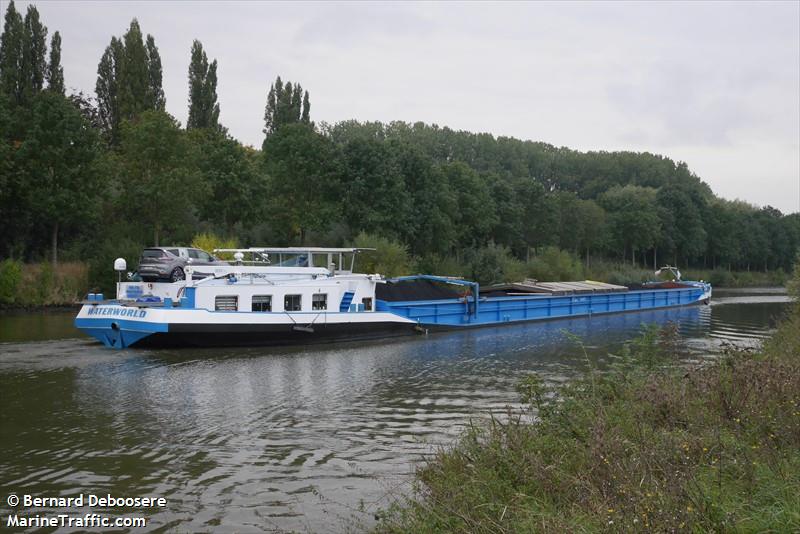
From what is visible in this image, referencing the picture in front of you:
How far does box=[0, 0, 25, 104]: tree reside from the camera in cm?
4844

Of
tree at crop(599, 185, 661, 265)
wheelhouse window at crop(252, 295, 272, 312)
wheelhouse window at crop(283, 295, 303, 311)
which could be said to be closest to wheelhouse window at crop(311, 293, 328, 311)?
wheelhouse window at crop(283, 295, 303, 311)

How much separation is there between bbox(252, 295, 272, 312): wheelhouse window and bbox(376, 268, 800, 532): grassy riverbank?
16.1m

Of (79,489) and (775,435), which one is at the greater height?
(775,435)

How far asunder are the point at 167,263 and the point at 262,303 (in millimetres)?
3891

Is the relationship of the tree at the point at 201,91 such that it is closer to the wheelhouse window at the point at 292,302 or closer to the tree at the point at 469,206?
the tree at the point at 469,206

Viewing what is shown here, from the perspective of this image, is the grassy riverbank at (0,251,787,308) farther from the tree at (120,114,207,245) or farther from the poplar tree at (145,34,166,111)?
the poplar tree at (145,34,166,111)

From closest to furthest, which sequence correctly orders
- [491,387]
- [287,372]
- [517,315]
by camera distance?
[491,387], [287,372], [517,315]

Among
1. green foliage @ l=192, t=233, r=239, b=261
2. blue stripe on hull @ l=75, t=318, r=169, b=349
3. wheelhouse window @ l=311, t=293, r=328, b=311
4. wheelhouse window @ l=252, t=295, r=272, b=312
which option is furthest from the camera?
green foliage @ l=192, t=233, r=239, b=261

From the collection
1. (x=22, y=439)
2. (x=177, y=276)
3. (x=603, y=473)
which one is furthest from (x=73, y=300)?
(x=603, y=473)

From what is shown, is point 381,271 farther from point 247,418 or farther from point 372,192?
point 247,418

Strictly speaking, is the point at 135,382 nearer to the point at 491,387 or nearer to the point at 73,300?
the point at 491,387

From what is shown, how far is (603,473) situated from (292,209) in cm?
4456

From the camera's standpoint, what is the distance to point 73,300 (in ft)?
126

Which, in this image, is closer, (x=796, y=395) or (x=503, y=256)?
(x=796, y=395)
